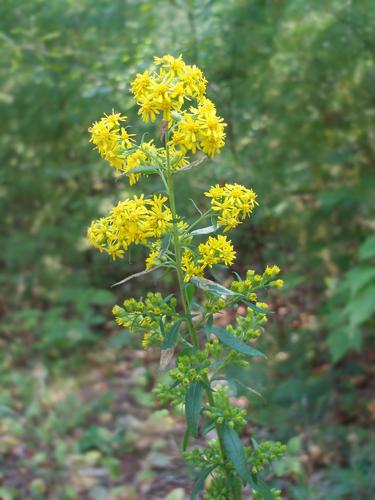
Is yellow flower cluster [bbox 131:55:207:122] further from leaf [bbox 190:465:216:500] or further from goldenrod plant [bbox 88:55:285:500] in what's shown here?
leaf [bbox 190:465:216:500]

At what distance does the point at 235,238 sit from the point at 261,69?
0.91 metres

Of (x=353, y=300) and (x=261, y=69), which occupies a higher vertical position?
(x=261, y=69)

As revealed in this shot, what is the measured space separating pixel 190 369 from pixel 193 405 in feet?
0.26

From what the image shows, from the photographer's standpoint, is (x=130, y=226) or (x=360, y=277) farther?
(x=360, y=277)

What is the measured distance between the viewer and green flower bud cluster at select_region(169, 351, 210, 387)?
151 centimetres

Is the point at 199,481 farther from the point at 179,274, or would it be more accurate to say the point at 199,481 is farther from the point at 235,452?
the point at 179,274

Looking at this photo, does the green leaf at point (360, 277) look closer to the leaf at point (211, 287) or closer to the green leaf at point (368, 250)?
the green leaf at point (368, 250)

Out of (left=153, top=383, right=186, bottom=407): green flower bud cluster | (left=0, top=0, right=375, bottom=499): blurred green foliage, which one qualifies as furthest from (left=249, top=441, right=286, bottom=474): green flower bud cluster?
(left=0, top=0, right=375, bottom=499): blurred green foliage

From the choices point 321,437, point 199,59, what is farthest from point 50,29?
point 321,437

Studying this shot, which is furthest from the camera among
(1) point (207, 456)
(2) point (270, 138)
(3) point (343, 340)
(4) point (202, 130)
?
(2) point (270, 138)

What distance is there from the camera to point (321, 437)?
10.4ft

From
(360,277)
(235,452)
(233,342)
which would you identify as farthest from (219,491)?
(360,277)

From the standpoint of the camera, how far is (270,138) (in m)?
3.60

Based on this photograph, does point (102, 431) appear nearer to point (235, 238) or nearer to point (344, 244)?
point (235, 238)
